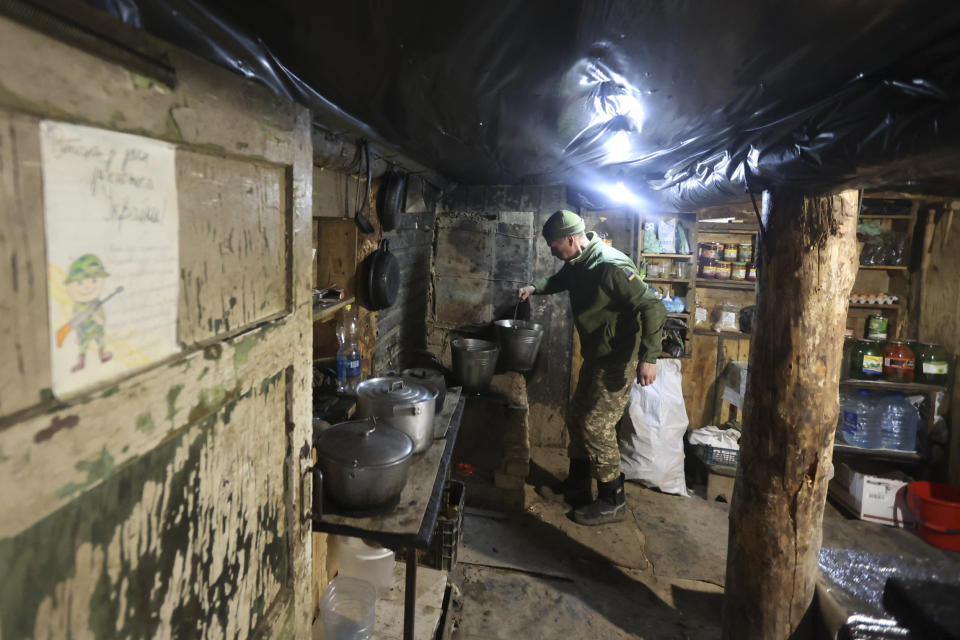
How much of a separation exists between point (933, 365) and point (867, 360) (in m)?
0.43

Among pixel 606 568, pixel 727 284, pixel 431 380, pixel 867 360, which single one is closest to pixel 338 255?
pixel 431 380

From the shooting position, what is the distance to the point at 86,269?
0.69m

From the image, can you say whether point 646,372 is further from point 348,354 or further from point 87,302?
point 87,302

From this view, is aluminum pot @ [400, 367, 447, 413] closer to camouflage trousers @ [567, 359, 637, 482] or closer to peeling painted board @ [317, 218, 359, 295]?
peeling painted board @ [317, 218, 359, 295]

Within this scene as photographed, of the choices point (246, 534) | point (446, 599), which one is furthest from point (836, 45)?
point (446, 599)

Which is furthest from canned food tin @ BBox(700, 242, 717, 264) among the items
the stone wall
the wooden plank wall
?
the wooden plank wall

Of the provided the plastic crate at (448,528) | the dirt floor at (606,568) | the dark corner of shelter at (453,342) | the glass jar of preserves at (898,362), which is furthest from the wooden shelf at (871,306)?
the plastic crate at (448,528)

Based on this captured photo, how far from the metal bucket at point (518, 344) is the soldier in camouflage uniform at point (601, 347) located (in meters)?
0.43

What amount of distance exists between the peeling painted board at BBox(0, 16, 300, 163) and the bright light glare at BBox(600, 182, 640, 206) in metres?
3.02

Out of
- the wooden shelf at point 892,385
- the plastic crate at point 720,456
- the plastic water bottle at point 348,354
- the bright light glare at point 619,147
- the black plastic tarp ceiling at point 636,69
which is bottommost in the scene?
the plastic crate at point 720,456

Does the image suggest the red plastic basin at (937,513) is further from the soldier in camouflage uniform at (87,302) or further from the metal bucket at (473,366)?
the soldier in camouflage uniform at (87,302)

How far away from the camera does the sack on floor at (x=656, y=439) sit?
4.21 m

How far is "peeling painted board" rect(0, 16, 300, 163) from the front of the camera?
23.0 inches

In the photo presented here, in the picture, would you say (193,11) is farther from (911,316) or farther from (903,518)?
(911,316)
